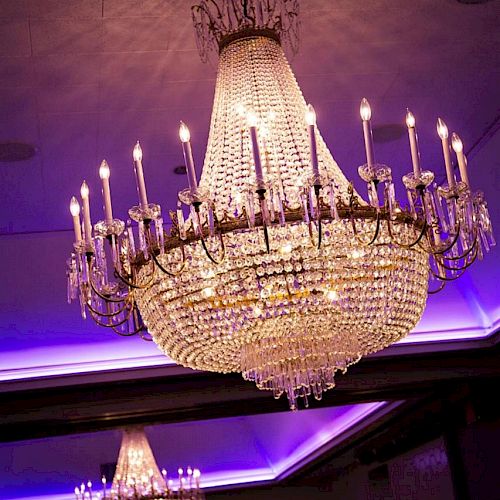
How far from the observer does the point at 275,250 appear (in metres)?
2.60

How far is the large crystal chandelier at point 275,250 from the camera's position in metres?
2.59

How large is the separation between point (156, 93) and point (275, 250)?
1925 millimetres

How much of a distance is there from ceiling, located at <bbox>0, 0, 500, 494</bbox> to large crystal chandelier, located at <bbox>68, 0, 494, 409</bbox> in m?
0.98

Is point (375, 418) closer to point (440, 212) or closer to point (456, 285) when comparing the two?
point (456, 285)

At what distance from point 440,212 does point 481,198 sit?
190mm

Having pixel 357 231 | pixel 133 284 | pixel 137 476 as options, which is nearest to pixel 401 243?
pixel 357 231

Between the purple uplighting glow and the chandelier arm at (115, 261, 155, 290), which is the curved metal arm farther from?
the purple uplighting glow

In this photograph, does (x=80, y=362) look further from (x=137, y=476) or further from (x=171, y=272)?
(x=171, y=272)

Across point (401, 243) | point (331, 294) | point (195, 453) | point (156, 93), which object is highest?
point (156, 93)

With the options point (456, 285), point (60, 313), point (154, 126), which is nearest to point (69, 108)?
point (154, 126)

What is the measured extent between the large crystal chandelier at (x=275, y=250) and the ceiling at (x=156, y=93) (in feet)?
3.20

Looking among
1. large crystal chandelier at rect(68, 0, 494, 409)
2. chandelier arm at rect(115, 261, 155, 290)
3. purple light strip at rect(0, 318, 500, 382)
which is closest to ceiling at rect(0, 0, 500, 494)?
purple light strip at rect(0, 318, 500, 382)

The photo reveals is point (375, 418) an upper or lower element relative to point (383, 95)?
lower

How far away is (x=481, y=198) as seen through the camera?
9.27 feet
